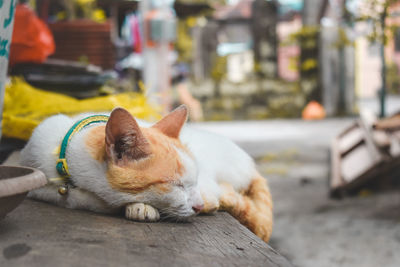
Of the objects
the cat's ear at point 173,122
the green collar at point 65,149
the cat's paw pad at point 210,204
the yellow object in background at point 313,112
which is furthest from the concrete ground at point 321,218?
the yellow object in background at point 313,112

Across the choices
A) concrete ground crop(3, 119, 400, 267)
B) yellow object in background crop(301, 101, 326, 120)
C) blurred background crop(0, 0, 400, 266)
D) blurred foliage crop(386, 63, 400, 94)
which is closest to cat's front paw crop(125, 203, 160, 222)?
blurred background crop(0, 0, 400, 266)

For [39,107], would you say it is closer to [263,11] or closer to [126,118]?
[126,118]

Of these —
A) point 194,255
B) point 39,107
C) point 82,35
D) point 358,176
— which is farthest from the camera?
point 82,35

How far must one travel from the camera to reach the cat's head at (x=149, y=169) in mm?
1323

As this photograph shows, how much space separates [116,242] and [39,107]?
159 centimetres

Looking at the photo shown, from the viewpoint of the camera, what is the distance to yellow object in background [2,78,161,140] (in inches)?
89.7

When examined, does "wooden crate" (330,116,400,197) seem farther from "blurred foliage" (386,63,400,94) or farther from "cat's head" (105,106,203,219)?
"blurred foliage" (386,63,400,94)

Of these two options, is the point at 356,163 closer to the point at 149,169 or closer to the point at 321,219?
the point at 321,219

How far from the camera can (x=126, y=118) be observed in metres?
1.28

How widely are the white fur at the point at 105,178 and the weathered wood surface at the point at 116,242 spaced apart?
0.05m

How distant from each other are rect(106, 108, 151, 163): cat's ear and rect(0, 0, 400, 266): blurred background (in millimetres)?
606

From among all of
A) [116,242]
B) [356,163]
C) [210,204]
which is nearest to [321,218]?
[356,163]

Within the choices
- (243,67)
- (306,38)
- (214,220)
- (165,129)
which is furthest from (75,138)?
Result: (243,67)

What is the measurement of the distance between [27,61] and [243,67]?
1323 cm
